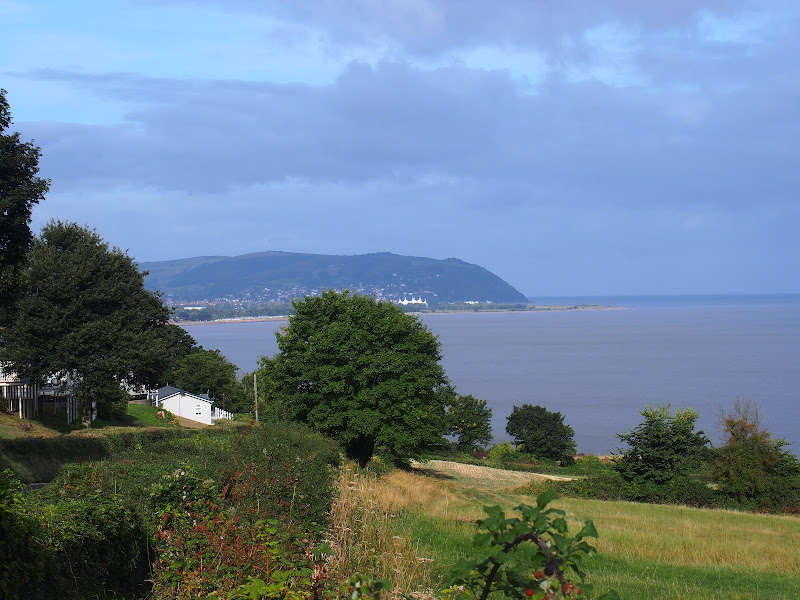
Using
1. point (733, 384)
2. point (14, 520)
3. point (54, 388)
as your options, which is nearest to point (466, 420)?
point (54, 388)

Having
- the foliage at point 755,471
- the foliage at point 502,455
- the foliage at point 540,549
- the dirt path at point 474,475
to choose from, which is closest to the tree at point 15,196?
the foliage at point 540,549

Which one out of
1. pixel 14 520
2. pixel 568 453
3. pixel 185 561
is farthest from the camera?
pixel 568 453

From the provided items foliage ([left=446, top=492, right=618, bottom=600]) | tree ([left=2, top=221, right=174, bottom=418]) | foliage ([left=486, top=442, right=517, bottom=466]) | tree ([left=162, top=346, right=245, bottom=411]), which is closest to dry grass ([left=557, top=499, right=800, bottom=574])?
foliage ([left=446, top=492, right=618, bottom=600])

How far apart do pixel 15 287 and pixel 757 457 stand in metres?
31.4

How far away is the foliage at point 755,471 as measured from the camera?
3419cm

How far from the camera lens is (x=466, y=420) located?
235ft

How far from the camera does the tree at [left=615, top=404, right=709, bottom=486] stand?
3666cm

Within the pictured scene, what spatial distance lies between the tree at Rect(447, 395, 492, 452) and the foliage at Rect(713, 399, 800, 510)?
1441 inches

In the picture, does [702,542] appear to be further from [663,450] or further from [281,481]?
[663,450]

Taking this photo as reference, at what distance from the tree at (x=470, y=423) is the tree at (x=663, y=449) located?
110 feet

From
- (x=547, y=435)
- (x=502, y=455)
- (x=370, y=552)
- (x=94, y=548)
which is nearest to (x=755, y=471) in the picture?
(x=502, y=455)

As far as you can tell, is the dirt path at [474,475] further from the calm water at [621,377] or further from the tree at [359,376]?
the calm water at [621,377]

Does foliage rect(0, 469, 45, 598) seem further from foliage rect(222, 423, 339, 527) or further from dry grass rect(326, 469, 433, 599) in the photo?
dry grass rect(326, 469, 433, 599)

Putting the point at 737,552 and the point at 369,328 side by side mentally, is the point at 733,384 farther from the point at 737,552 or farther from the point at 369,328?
the point at 737,552
